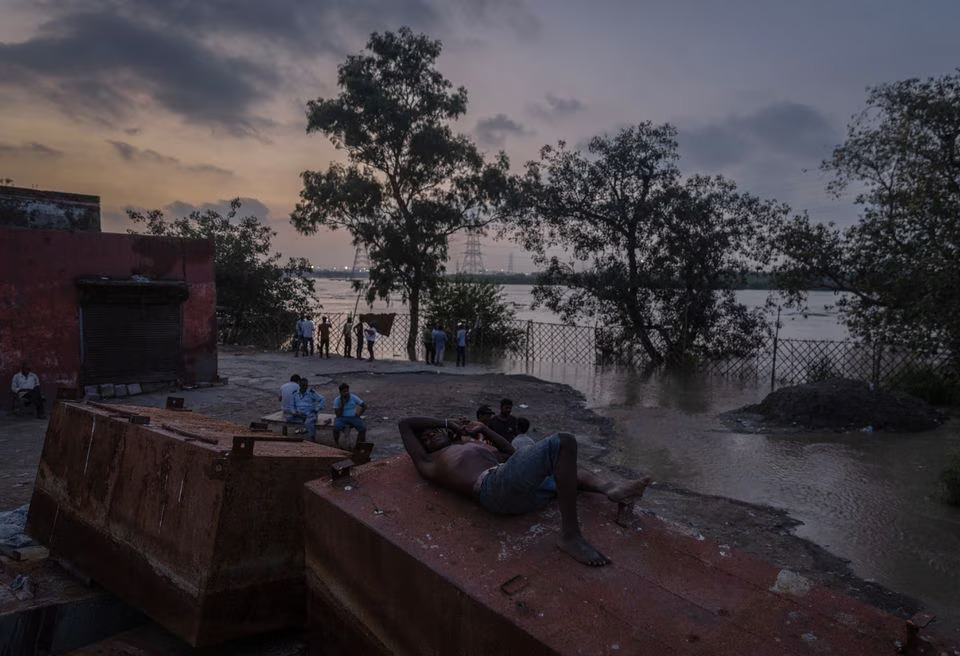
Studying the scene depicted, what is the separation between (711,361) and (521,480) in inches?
749

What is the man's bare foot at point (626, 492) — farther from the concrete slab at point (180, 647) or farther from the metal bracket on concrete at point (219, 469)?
the concrete slab at point (180, 647)

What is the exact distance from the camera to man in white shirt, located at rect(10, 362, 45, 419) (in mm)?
11273

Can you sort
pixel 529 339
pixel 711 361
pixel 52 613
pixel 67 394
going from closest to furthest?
pixel 52 613, pixel 67 394, pixel 711 361, pixel 529 339

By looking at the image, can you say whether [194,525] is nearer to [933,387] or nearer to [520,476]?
[520,476]

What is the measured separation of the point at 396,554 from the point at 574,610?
987 millimetres

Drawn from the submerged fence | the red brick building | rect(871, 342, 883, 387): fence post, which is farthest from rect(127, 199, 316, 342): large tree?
rect(871, 342, 883, 387): fence post

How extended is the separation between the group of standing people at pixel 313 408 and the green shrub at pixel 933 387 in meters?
11.3

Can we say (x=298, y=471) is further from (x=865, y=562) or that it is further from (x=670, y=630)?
(x=865, y=562)

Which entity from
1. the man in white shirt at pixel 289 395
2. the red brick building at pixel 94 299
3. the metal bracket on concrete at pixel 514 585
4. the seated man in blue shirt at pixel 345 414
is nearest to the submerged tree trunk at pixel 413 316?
the red brick building at pixel 94 299

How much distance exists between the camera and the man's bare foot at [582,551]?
9.42 ft

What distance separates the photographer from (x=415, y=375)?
16.5 metres

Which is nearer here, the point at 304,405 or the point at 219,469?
the point at 219,469

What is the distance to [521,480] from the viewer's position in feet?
10.4

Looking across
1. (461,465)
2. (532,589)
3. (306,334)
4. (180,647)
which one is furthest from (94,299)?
(532,589)
